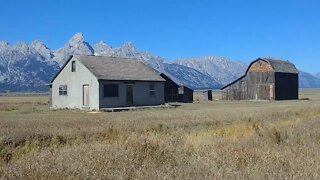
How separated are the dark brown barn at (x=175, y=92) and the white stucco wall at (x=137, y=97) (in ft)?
43.3

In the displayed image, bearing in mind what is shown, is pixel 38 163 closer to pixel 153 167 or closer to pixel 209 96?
pixel 153 167

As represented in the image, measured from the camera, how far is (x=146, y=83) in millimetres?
48594

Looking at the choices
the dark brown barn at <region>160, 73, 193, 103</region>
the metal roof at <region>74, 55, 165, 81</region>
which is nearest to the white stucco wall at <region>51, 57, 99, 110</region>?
the metal roof at <region>74, 55, 165, 81</region>

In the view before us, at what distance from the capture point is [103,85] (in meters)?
43.8

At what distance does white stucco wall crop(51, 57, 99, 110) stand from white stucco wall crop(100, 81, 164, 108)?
846 mm

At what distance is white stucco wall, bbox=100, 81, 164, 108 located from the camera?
44.0 m

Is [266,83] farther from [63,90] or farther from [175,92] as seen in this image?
[63,90]

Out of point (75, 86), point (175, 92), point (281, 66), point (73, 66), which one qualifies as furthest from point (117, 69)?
point (281, 66)

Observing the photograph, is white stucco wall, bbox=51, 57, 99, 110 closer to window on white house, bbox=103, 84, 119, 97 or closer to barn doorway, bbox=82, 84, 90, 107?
barn doorway, bbox=82, 84, 90, 107

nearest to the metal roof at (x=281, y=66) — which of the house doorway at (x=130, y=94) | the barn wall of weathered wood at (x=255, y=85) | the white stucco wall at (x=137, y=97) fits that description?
the barn wall of weathered wood at (x=255, y=85)

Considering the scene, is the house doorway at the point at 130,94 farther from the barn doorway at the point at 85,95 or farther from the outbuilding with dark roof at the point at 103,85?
the barn doorway at the point at 85,95

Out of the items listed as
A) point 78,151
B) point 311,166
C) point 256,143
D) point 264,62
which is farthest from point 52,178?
point 264,62

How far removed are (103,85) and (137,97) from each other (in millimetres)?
4847

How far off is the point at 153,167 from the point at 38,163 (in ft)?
6.50
